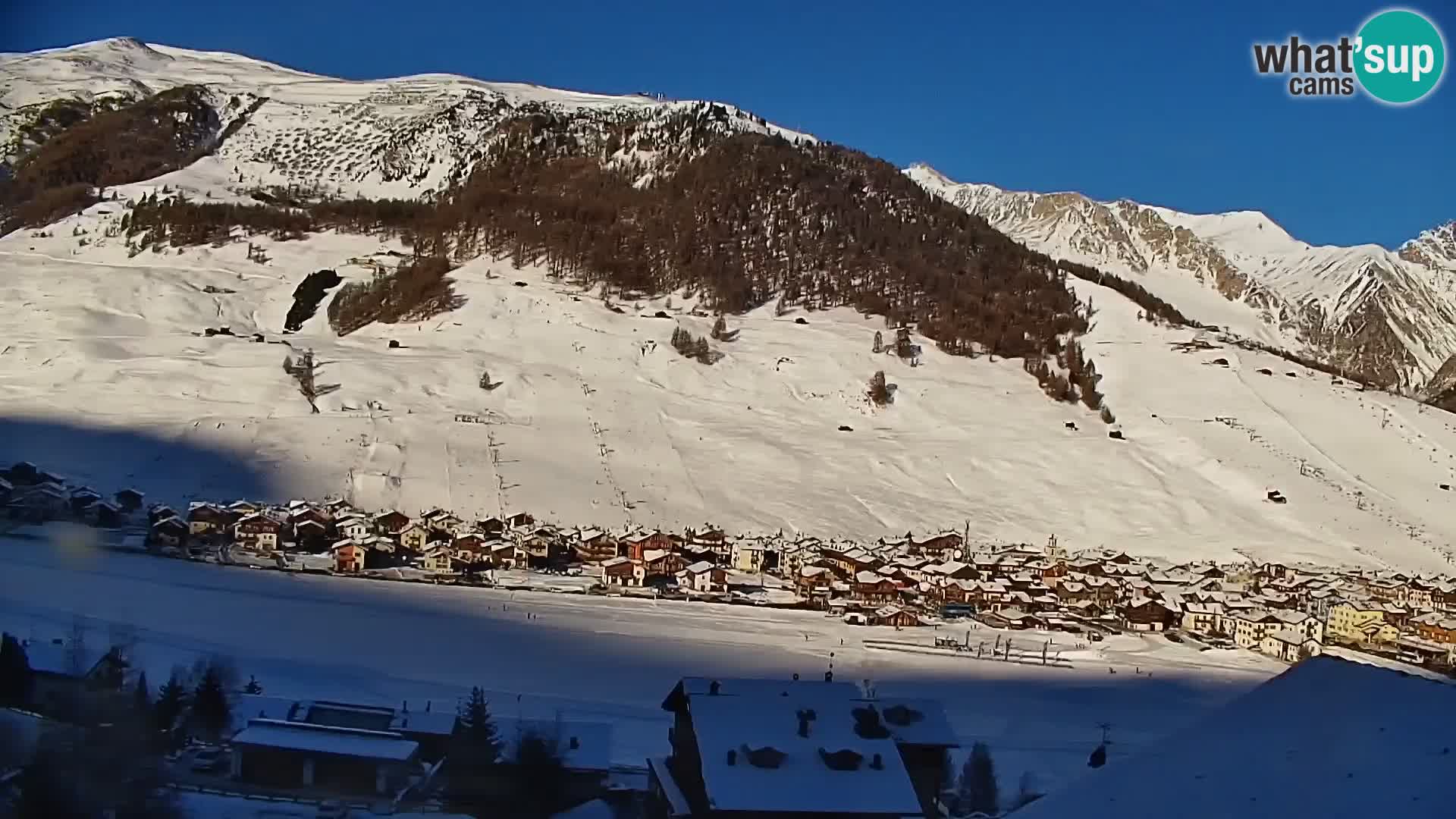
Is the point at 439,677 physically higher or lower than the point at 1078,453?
lower

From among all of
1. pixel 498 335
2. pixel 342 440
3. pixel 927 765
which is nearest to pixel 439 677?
pixel 927 765

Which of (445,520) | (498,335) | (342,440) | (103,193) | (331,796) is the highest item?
(103,193)

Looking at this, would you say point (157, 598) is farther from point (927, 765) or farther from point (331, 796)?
point (927, 765)

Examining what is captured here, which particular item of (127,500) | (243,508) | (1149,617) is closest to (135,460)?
(127,500)

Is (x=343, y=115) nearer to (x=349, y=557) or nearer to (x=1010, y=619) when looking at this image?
(x=349, y=557)

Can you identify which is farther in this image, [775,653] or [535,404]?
[535,404]

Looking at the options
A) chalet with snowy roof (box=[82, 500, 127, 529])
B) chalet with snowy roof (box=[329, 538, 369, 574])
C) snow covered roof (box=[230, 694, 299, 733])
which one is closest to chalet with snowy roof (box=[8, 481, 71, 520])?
chalet with snowy roof (box=[82, 500, 127, 529])
